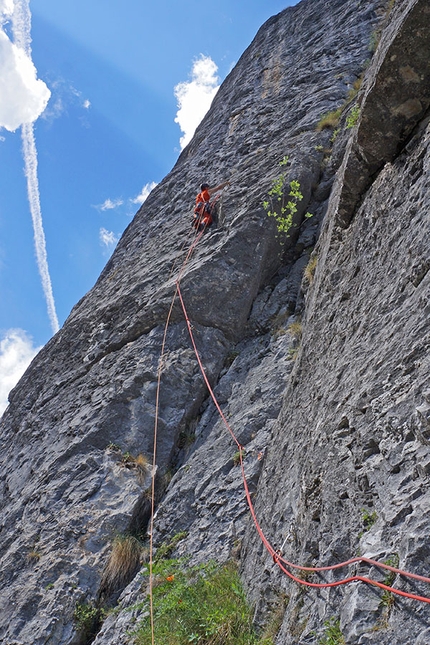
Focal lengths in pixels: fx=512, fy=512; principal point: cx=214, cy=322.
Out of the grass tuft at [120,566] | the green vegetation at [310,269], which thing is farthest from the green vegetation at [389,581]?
the green vegetation at [310,269]

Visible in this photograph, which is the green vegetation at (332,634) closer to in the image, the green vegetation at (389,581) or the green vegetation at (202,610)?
the green vegetation at (389,581)

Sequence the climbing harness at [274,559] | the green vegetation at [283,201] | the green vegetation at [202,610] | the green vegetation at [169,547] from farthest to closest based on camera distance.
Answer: the green vegetation at [283,201] → the green vegetation at [169,547] → the green vegetation at [202,610] → the climbing harness at [274,559]

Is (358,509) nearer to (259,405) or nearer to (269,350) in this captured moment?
(259,405)

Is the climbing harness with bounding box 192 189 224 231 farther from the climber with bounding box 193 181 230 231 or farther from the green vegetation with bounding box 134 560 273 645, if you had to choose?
the green vegetation with bounding box 134 560 273 645

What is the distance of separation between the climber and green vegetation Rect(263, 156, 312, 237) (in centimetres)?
140

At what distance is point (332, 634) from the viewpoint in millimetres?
Result: 2719

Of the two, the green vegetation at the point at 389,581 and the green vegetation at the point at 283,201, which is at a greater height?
the green vegetation at the point at 283,201

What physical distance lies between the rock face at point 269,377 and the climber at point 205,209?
1.12 ft

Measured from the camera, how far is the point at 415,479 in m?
2.59

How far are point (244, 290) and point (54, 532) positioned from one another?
4.58m

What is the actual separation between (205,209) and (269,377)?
443 centimetres

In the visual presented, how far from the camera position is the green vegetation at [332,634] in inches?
104

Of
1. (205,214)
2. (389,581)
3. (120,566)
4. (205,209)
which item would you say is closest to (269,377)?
(120,566)

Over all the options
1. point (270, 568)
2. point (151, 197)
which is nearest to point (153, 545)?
point (270, 568)
